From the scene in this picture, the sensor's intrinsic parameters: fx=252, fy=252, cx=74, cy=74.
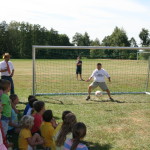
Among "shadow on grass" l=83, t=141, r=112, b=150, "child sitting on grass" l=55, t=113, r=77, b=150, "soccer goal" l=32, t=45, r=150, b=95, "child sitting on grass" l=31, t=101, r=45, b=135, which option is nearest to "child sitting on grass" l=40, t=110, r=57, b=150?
"child sitting on grass" l=31, t=101, r=45, b=135

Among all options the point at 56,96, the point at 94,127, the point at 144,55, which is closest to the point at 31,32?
the point at 144,55

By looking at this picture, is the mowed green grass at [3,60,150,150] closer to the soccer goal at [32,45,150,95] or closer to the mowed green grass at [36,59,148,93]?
the soccer goal at [32,45,150,95]

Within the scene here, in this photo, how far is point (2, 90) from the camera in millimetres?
5539

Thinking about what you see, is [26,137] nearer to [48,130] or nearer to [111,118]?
[48,130]

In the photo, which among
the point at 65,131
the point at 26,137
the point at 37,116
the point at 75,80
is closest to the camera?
the point at 65,131

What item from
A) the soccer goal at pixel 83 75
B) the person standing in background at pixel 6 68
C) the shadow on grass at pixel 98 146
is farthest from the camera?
the soccer goal at pixel 83 75

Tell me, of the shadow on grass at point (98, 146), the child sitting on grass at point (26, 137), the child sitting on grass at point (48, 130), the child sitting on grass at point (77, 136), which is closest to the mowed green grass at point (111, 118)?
the shadow on grass at point (98, 146)

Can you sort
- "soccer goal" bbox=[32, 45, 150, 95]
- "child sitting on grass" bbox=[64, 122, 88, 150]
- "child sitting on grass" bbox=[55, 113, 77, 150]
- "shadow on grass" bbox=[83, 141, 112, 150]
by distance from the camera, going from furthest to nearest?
1. "soccer goal" bbox=[32, 45, 150, 95]
2. "shadow on grass" bbox=[83, 141, 112, 150]
3. "child sitting on grass" bbox=[55, 113, 77, 150]
4. "child sitting on grass" bbox=[64, 122, 88, 150]

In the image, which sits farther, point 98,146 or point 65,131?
Answer: point 98,146

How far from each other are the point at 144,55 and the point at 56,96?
24.5m

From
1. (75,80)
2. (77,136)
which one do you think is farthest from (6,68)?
(75,80)

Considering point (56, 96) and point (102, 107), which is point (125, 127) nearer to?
point (102, 107)

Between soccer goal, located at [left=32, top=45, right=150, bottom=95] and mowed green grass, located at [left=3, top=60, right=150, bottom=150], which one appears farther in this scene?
soccer goal, located at [left=32, top=45, right=150, bottom=95]

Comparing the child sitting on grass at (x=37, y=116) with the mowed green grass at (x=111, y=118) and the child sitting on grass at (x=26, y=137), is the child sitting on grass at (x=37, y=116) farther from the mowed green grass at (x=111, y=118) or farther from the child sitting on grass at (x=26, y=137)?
the mowed green grass at (x=111, y=118)
